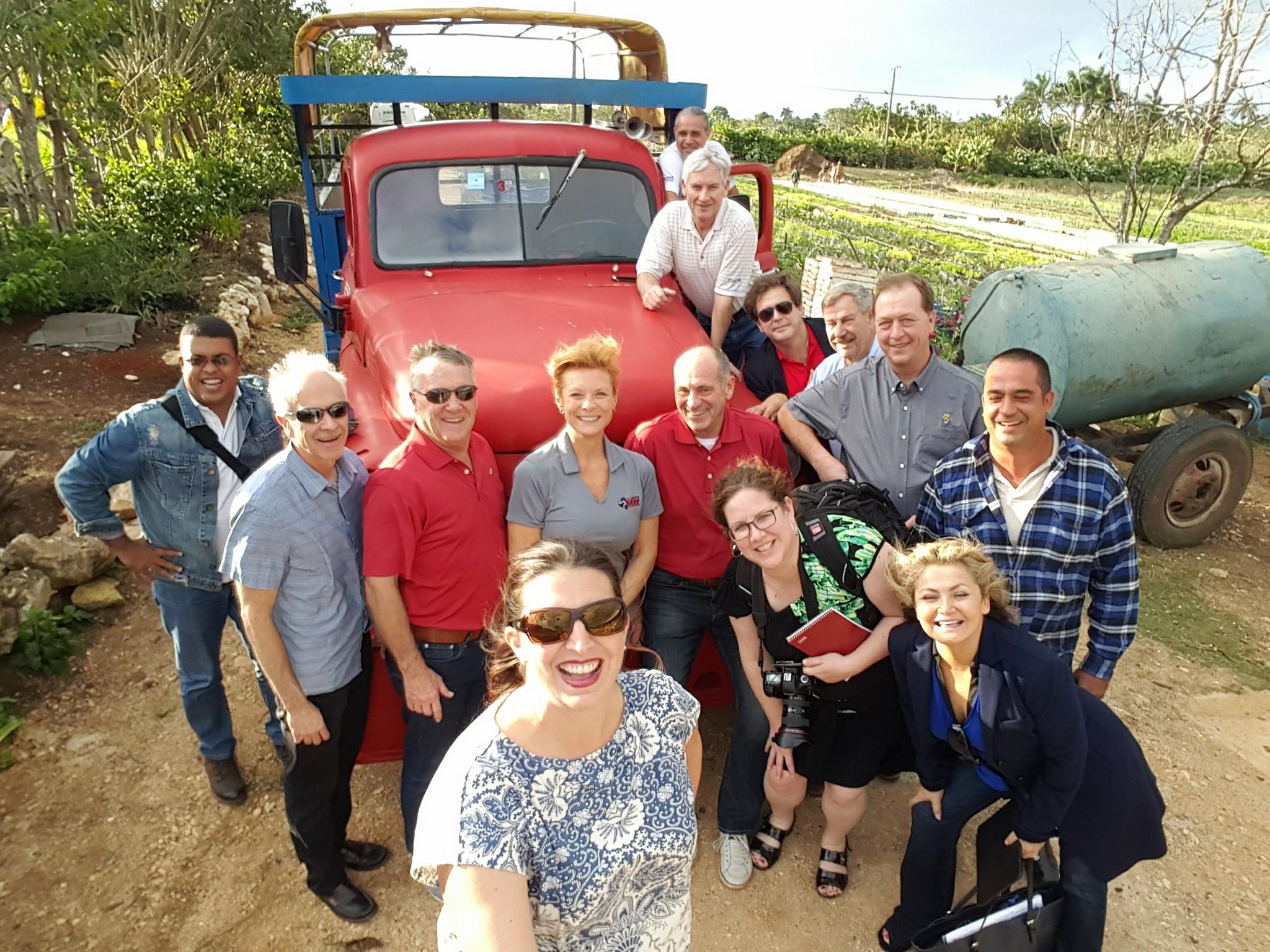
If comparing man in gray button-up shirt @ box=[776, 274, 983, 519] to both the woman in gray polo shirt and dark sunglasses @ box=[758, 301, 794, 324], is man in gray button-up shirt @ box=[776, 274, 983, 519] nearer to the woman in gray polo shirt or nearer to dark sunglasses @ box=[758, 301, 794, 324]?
dark sunglasses @ box=[758, 301, 794, 324]

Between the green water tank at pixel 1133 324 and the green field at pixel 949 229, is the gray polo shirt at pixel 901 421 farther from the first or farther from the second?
the green field at pixel 949 229

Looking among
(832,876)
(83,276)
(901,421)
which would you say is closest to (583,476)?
(901,421)

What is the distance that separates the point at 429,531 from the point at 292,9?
2477 centimetres

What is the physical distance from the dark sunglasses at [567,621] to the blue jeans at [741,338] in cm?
246

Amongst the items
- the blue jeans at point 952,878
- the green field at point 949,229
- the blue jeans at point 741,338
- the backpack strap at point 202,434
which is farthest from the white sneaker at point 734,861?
the green field at point 949,229

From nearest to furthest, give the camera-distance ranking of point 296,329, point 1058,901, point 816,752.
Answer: point 1058,901
point 816,752
point 296,329

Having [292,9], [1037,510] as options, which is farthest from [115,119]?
[1037,510]

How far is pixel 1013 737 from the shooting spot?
241 cm

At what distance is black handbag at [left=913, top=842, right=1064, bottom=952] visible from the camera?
2.65 metres

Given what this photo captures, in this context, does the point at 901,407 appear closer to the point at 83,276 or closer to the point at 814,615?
the point at 814,615

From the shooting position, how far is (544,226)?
4477 millimetres

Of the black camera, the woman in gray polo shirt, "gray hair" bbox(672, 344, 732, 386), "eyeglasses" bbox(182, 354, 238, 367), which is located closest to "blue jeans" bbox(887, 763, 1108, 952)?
the black camera

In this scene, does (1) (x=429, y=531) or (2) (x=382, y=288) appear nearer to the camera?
(1) (x=429, y=531)

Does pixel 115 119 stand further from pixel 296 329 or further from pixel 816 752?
pixel 816 752
